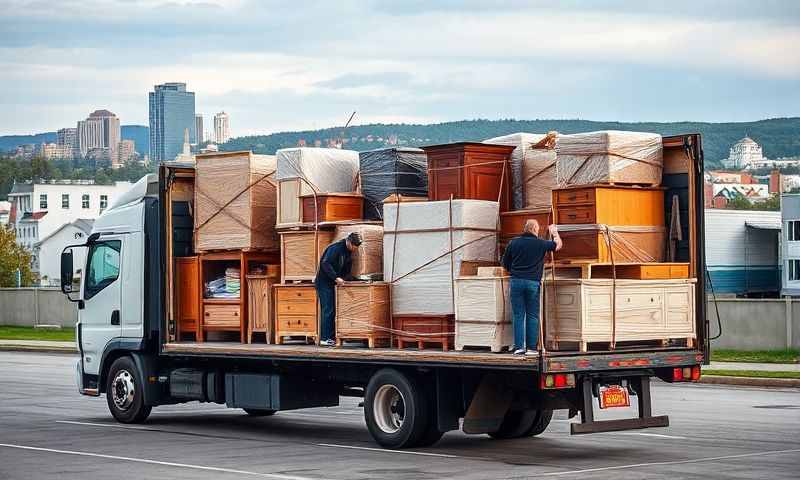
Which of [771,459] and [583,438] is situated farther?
[583,438]

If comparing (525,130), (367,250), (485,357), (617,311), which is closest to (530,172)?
(367,250)

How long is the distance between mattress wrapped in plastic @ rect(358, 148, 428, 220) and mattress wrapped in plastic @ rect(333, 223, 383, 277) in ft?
2.01

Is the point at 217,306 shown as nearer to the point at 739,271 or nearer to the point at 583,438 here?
the point at 583,438

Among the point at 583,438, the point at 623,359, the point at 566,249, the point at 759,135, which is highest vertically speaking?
the point at 759,135

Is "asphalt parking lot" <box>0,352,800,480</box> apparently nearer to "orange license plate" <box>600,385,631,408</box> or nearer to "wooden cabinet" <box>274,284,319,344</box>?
"orange license plate" <box>600,385,631,408</box>

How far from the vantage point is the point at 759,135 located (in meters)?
186

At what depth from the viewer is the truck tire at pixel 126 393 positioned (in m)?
17.8

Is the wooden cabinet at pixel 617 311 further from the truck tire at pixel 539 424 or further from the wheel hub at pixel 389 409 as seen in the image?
the truck tire at pixel 539 424

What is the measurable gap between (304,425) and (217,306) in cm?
209

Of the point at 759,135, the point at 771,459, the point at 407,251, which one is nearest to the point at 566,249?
the point at 407,251

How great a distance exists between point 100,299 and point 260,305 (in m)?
3.36

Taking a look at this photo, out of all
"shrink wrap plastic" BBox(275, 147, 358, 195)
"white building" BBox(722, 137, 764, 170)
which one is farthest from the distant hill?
"shrink wrap plastic" BBox(275, 147, 358, 195)

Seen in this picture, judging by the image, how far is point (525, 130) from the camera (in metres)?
128

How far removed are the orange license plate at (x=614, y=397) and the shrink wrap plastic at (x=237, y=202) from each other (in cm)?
530
